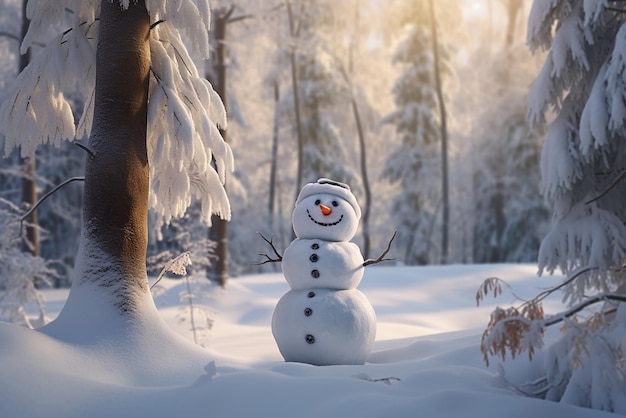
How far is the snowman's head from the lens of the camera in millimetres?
7125

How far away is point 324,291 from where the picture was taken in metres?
6.91

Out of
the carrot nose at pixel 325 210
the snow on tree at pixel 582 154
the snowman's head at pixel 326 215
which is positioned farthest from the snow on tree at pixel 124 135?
the snow on tree at pixel 582 154

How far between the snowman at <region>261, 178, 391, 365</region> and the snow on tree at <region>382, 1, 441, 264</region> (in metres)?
18.2

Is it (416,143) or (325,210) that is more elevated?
(416,143)

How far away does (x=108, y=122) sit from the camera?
6062mm

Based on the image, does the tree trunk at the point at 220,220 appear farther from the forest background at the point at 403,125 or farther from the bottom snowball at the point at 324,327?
the forest background at the point at 403,125

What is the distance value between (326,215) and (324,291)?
0.84m

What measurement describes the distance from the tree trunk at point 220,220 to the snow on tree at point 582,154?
25.9 feet

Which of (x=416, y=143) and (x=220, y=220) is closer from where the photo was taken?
(x=220, y=220)

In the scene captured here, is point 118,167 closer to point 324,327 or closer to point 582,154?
point 324,327

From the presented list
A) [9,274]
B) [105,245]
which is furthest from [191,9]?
[9,274]

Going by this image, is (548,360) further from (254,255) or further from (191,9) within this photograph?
(254,255)

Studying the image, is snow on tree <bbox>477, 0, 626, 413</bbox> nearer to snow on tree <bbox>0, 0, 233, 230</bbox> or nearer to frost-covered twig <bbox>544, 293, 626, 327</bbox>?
frost-covered twig <bbox>544, 293, 626, 327</bbox>

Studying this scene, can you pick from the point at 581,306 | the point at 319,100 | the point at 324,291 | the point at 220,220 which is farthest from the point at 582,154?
the point at 319,100
